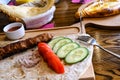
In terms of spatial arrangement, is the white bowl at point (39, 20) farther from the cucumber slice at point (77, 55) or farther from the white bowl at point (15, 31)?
the cucumber slice at point (77, 55)

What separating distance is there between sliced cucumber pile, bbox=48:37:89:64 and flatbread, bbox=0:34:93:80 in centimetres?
2

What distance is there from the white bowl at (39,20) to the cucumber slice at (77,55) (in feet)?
1.21

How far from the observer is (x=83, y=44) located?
103 cm

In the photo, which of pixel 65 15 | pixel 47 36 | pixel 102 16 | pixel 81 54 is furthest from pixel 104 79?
pixel 65 15

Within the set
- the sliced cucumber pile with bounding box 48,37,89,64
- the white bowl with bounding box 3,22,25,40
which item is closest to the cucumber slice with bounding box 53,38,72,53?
the sliced cucumber pile with bounding box 48,37,89,64

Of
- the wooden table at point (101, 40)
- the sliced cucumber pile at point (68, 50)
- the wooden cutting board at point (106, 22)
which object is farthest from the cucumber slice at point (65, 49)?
the wooden cutting board at point (106, 22)

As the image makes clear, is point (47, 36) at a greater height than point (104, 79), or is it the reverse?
point (47, 36)

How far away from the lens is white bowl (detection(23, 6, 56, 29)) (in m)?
1.25

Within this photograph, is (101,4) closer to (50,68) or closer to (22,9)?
(22,9)

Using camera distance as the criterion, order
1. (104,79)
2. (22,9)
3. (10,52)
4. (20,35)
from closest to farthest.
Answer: (104,79) < (10,52) < (20,35) < (22,9)

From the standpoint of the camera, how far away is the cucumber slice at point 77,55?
0.93 metres

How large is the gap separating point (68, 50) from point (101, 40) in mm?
213

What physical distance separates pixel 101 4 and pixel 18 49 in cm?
57

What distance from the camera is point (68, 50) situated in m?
0.98
